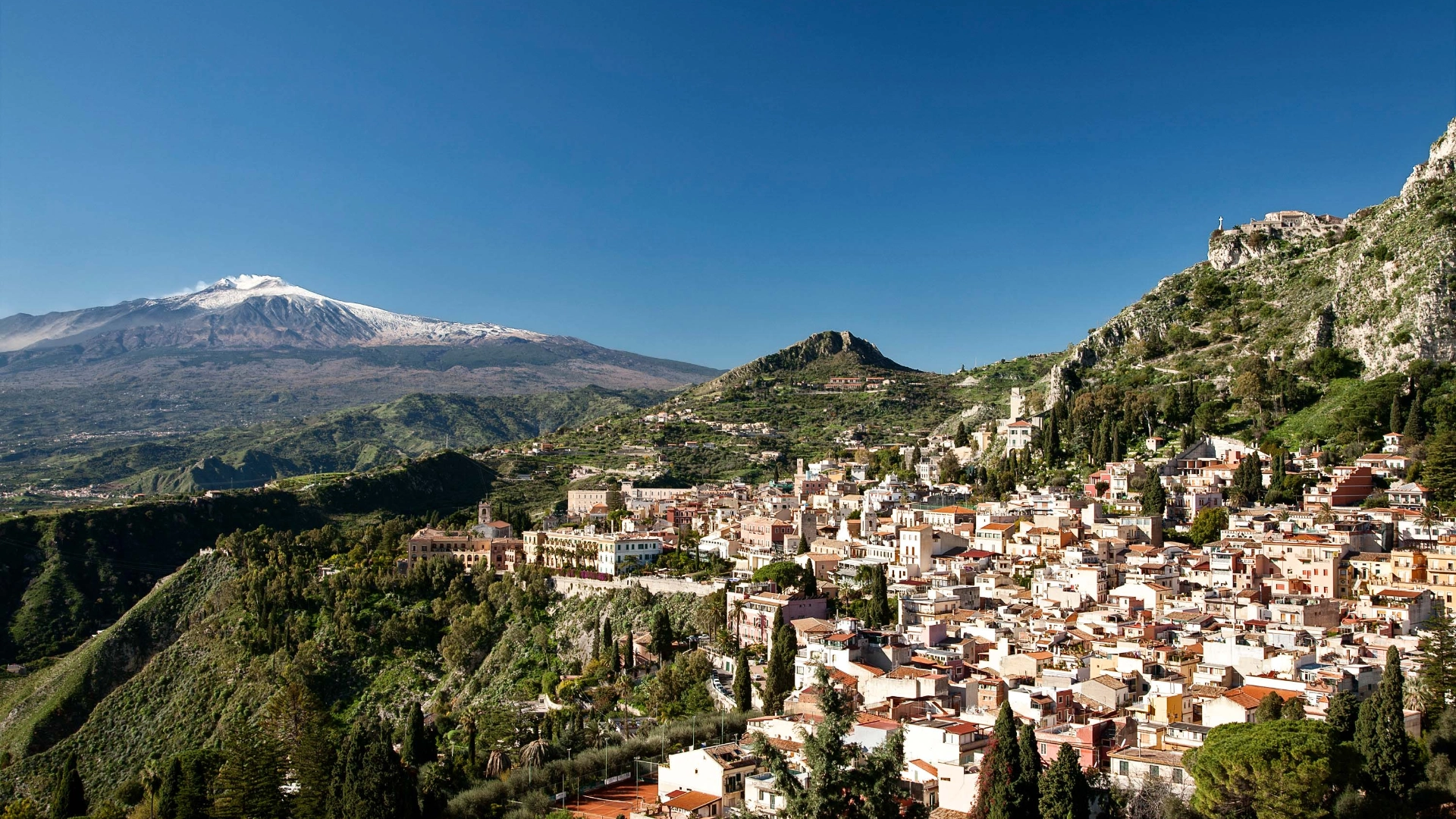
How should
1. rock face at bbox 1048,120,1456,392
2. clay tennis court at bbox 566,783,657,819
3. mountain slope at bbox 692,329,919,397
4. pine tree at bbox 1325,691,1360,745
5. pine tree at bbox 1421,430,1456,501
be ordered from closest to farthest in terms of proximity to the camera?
pine tree at bbox 1325,691,1360,745
clay tennis court at bbox 566,783,657,819
pine tree at bbox 1421,430,1456,501
rock face at bbox 1048,120,1456,392
mountain slope at bbox 692,329,919,397

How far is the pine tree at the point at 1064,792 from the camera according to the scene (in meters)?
20.2

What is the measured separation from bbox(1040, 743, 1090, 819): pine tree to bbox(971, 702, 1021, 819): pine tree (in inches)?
21.9

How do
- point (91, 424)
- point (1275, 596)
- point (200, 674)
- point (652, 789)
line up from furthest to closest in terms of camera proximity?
1. point (91, 424)
2. point (200, 674)
3. point (1275, 596)
4. point (652, 789)

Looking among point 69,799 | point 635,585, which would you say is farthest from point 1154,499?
point 69,799

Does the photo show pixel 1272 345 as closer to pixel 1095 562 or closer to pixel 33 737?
pixel 1095 562

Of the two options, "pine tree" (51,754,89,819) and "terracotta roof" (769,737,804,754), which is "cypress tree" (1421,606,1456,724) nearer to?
"terracotta roof" (769,737,804,754)

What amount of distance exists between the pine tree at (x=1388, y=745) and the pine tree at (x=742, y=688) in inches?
594

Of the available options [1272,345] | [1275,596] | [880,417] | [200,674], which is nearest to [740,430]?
[880,417]

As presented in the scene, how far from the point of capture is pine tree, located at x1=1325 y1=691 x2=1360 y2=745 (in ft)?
71.5

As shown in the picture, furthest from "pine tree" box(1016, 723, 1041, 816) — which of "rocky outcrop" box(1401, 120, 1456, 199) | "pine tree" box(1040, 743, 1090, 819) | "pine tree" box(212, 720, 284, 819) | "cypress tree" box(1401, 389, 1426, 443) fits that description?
"rocky outcrop" box(1401, 120, 1456, 199)

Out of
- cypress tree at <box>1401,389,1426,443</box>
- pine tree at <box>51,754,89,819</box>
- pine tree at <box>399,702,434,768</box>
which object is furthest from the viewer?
cypress tree at <box>1401,389,1426,443</box>

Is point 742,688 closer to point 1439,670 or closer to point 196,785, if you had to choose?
point 196,785

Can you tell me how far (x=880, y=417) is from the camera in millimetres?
100938

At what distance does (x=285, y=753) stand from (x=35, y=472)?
126 metres
